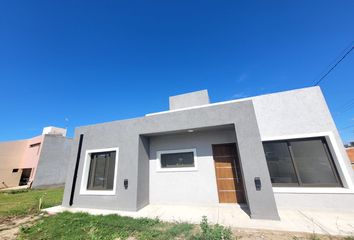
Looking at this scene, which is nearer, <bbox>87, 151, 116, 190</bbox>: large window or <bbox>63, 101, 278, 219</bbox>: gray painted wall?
<bbox>63, 101, 278, 219</bbox>: gray painted wall

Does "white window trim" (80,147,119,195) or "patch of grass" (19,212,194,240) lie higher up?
"white window trim" (80,147,119,195)

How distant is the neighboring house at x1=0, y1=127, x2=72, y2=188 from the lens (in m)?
18.0

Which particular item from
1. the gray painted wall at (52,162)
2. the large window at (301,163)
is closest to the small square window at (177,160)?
the large window at (301,163)

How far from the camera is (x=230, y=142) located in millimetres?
6426

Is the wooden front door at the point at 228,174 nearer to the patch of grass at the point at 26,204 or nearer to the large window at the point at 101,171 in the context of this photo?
the large window at the point at 101,171

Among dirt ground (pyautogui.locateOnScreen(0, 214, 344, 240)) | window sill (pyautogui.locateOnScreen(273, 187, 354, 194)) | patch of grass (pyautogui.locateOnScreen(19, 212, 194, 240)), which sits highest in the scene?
window sill (pyautogui.locateOnScreen(273, 187, 354, 194))

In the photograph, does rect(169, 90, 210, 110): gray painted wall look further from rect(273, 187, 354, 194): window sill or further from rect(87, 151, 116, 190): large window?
rect(273, 187, 354, 194): window sill

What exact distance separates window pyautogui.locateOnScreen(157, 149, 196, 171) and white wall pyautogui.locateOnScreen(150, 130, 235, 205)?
0.20 meters

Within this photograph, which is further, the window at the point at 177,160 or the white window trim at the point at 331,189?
the window at the point at 177,160

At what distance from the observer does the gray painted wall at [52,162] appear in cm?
1761

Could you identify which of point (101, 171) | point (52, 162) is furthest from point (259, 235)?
point (52, 162)

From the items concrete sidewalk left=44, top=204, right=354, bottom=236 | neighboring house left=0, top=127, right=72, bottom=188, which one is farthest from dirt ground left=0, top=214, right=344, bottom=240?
neighboring house left=0, top=127, right=72, bottom=188

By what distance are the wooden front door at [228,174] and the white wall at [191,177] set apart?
0.24 m

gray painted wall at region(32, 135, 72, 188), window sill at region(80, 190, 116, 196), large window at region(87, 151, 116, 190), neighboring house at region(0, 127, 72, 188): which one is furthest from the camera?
neighboring house at region(0, 127, 72, 188)
